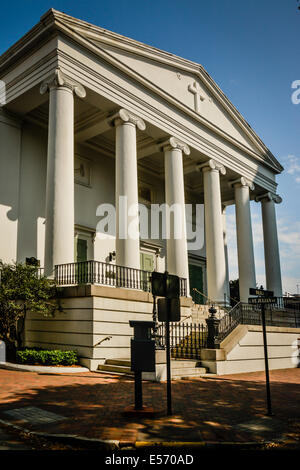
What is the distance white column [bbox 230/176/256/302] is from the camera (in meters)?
25.0

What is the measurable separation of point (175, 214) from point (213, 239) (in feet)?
11.3

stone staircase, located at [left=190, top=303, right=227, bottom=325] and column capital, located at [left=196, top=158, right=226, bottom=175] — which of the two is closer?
stone staircase, located at [left=190, top=303, right=227, bottom=325]

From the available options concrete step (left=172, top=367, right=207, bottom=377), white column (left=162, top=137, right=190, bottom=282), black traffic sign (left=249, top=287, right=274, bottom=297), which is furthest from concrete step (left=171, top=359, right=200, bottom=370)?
white column (left=162, top=137, right=190, bottom=282)

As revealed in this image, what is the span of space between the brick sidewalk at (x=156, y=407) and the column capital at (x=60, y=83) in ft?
35.1

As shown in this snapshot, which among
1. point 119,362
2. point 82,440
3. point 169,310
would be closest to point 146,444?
point 82,440

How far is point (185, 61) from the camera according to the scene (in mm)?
23047

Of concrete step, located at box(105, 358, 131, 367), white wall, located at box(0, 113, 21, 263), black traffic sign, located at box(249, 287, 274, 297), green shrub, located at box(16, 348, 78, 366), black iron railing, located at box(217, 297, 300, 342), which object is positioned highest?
white wall, located at box(0, 113, 21, 263)

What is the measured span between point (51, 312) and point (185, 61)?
1625 cm

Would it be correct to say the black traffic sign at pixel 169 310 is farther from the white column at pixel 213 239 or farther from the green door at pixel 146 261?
the green door at pixel 146 261

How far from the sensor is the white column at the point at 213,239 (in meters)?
22.2

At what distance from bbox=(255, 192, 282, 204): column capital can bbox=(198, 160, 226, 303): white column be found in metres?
6.56

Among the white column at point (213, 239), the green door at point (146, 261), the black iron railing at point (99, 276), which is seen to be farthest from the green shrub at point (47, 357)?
the green door at point (146, 261)

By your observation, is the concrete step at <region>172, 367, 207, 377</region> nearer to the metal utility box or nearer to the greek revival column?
the metal utility box

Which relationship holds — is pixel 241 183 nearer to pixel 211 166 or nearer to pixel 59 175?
pixel 211 166
